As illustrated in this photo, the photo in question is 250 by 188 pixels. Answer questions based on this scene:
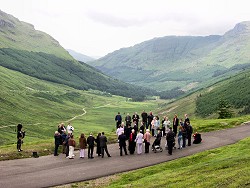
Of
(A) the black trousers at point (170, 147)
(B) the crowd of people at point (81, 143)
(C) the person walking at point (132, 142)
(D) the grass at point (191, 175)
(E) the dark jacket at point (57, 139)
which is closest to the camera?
(D) the grass at point (191, 175)

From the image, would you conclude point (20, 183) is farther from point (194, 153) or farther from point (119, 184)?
point (194, 153)

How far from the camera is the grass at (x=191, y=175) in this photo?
24.1 metres

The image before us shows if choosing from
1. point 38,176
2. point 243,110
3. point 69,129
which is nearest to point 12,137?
point 243,110

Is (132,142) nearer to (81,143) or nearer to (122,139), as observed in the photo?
(122,139)

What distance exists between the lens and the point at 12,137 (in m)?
182

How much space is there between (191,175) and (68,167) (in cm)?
1350

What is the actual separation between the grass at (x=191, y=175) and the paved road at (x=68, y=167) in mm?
2056

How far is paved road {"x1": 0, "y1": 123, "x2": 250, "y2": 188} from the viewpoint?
99.0 feet

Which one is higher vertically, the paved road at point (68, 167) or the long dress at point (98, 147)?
the long dress at point (98, 147)

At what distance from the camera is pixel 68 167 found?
3512 cm

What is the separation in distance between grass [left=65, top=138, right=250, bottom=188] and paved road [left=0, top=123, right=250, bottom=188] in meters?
2.06

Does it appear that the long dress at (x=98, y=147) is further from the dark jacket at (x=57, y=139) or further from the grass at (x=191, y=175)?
the grass at (x=191, y=175)

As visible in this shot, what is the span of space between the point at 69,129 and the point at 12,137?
487 feet

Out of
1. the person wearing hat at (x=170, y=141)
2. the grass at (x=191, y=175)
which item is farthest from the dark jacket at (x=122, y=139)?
the grass at (x=191, y=175)
